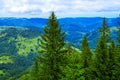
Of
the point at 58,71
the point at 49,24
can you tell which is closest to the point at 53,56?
the point at 58,71

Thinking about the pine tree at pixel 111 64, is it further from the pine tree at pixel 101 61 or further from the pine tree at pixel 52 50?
the pine tree at pixel 52 50

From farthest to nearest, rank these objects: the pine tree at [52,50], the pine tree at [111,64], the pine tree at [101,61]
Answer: the pine tree at [52,50], the pine tree at [111,64], the pine tree at [101,61]

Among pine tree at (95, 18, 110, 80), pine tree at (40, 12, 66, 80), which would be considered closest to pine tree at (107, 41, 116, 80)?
pine tree at (95, 18, 110, 80)

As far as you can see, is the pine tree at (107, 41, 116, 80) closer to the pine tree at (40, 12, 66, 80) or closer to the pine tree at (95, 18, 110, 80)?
the pine tree at (95, 18, 110, 80)

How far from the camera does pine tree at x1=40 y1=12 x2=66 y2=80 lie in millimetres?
46656

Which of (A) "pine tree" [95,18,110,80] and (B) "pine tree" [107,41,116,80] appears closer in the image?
(A) "pine tree" [95,18,110,80]

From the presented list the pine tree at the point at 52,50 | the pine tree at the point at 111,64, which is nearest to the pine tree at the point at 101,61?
the pine tree at the point at 111,64

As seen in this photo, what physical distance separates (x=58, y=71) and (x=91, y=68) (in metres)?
5.61

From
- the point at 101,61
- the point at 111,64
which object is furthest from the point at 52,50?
the point at 111,64

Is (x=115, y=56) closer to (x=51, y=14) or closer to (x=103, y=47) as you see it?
(x=103, y=47)

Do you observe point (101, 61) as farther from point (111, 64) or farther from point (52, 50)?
Result: point (52, 50)

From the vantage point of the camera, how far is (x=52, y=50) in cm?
4712

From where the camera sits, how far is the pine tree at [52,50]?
4666 cm

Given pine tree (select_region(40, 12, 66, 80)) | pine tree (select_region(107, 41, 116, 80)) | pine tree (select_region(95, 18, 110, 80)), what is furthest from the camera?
pine tree (select_region(40, 12, 66, 80))
